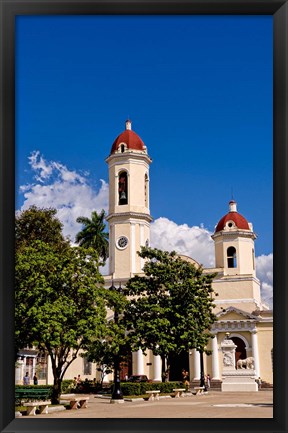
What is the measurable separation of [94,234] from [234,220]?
11.5 meters

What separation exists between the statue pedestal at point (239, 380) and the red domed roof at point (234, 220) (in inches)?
615

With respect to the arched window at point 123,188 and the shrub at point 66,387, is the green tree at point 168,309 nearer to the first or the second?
the shrub at point 66,387

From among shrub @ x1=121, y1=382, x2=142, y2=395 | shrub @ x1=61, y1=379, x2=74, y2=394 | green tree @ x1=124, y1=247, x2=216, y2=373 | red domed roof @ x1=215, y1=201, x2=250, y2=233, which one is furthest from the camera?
red domed roof @ x1=215, y1=201, x2=250, y2=233

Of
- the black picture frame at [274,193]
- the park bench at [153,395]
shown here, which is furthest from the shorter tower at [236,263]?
the black picture frame at [274,193]

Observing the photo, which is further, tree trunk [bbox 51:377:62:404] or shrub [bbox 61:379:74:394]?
shrub [bbox 61:379:74:394]

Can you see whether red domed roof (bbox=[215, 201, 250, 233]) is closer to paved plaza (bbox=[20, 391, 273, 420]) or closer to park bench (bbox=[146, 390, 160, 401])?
park bench (bbox=[146, 390, 160, 401])

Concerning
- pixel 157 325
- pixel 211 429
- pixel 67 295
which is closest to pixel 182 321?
pixel 157 325

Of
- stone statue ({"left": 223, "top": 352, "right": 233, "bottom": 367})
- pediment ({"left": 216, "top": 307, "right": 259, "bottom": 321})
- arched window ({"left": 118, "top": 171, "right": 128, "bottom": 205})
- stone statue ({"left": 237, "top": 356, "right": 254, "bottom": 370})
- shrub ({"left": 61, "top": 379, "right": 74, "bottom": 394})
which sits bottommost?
shrub ({"left": 61, "top": 379, "right": 74, "bottom": 394})

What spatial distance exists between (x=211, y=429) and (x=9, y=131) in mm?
3253

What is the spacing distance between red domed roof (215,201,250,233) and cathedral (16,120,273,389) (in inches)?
2.8

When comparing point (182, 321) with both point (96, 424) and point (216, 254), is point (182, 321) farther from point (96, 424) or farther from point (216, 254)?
point (96, 424)

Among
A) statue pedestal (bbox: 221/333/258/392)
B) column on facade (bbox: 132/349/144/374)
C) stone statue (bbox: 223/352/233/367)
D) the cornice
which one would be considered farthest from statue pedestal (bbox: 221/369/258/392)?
the cornice

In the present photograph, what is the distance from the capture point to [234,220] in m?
47.7

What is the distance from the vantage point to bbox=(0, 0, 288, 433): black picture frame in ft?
19.7
